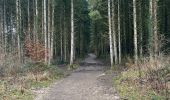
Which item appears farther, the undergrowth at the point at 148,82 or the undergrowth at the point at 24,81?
the undergrowth at the point at 24,81

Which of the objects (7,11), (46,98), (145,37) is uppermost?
(7,11)

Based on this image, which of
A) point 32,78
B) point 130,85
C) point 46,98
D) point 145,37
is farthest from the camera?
point 145,37

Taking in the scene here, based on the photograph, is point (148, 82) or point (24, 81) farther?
point (24, 81)

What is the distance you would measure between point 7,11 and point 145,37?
24.6m

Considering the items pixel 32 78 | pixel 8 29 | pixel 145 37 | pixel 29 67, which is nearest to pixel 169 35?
pixel 145 37

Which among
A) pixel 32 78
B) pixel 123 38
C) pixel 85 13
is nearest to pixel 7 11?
pixel 85 13

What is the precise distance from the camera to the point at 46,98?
50.8 ft

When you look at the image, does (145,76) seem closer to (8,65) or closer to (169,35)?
(8,65)

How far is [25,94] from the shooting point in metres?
16.2

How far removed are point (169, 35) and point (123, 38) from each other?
5628 millimetres

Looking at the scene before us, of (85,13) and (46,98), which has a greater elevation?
(85,13)

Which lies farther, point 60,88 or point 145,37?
point 145,37

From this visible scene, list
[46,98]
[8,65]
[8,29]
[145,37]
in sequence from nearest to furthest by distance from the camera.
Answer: [46,98], [8,65], [145,37], [8,29]

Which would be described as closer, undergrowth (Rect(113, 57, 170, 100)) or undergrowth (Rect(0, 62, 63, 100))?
undergrowth (Rect(113, 57, 170, 100))
